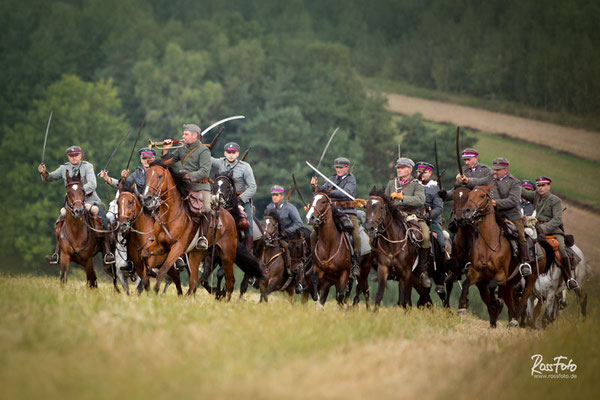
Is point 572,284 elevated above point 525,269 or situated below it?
below

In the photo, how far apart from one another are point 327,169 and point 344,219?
35.7 m

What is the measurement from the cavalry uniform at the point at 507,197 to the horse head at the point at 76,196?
7709mm

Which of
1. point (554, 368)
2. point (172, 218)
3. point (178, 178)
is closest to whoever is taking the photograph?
point (554, 368)

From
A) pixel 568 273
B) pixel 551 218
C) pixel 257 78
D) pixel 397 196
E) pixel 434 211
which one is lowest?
pixel 568 273

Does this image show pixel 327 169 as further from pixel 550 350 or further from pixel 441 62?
pixel 550 350

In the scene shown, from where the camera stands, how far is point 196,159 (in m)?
16.9

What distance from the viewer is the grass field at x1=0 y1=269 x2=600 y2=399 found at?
28.1 ft

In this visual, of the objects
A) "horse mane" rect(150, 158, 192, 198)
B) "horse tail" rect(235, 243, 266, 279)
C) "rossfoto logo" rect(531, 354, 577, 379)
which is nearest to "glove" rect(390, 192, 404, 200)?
"horse tail" rect(235, 243, 266, 279)

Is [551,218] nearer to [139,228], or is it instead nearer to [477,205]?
[477,205]

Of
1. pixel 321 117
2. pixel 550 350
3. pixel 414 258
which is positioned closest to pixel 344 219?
pixel 414 258

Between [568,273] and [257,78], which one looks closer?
[568,273]

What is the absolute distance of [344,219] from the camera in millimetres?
18641

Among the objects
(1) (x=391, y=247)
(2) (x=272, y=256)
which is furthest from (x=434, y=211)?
(2) (x=272, y=256)

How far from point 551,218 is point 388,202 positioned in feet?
13.1
